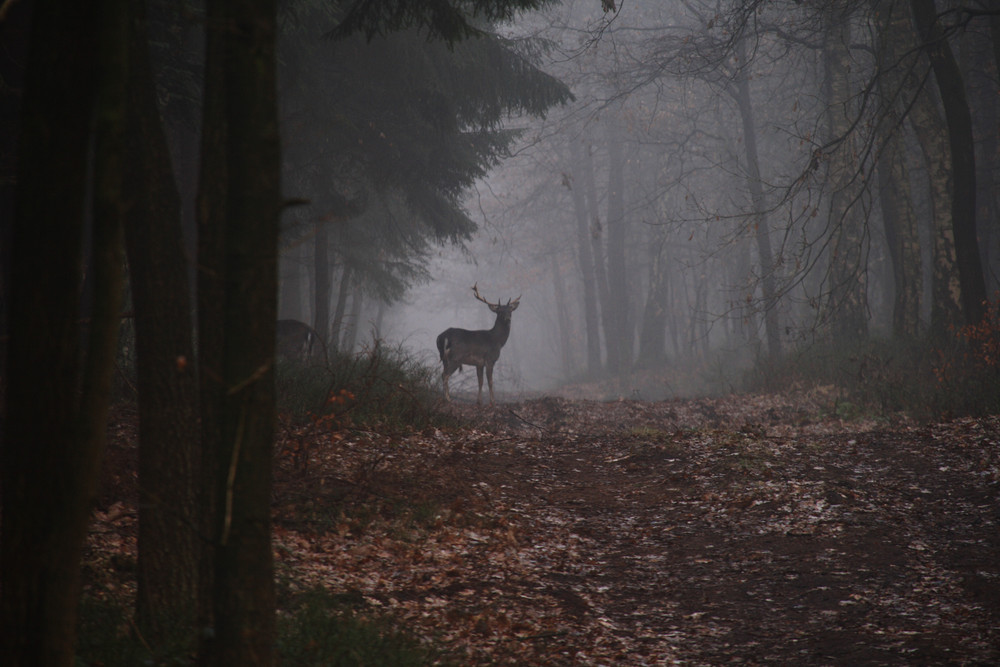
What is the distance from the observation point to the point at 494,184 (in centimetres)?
4247

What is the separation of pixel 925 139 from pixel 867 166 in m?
5.22

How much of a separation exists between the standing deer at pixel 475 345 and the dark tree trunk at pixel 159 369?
12.2 metres

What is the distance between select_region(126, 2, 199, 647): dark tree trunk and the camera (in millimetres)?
3570

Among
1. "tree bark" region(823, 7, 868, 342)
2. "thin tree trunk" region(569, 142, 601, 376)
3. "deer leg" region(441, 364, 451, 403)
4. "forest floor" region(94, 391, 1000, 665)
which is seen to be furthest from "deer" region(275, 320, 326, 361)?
"thin tree trunk" region(569, 142, 601, 376)

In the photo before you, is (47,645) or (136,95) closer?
(47,645)

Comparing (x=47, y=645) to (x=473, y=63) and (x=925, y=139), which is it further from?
(x=925, y=139)

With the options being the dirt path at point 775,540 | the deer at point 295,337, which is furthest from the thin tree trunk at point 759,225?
the deer at point 295,337

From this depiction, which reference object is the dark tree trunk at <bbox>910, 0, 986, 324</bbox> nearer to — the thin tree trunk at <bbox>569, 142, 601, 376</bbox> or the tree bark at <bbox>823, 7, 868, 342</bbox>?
the tree bark at <bbox>823, 7, 868, 342</bbox>

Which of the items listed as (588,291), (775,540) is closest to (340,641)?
(775,540)

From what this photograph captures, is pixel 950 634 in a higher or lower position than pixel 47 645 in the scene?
lower

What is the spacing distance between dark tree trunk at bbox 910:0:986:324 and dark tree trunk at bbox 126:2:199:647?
11923 millimetres

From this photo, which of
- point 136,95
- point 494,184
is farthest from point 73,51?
point 494,184

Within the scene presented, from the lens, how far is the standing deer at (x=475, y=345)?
16312 millimetres

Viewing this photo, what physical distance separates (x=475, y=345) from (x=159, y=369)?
1310cm
